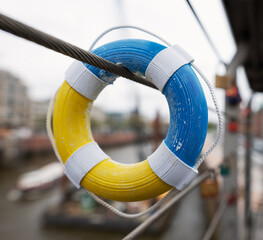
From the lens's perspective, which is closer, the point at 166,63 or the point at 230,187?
the point at 166,63

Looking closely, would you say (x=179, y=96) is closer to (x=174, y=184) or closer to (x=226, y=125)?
(x=174, y=184)

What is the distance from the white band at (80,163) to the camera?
73 centimetres

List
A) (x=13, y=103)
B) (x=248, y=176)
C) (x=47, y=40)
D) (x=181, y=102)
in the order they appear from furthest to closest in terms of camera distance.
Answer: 1. (x=13, y=103)
2. (x=248, y=176)
3. (x=181, y=102)
4. (x=47, y=40)

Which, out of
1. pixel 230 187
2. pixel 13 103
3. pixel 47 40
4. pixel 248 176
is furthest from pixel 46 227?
pixel 13 103

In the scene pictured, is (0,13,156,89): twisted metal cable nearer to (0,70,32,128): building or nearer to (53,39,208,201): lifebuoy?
(53,39,208,201): lifebuoy

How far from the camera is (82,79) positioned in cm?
74

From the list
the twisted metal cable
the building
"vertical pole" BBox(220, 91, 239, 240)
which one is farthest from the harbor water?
the building

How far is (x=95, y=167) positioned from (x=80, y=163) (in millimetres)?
50

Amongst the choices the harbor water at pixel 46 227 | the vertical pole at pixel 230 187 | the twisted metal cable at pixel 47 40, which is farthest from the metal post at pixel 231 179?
the harbor water at pixel 46 227

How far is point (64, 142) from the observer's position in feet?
2.43

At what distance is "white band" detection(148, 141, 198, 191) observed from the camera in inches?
26.4

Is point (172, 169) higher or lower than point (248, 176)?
higher

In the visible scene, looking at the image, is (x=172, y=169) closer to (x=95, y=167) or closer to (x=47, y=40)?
(x=95, y=167)

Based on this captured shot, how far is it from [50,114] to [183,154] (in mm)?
473
